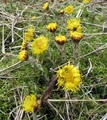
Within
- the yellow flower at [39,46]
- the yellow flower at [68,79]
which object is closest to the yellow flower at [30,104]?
the yellow flower at [68,79]

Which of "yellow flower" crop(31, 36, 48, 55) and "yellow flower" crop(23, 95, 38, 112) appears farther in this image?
"yellow flower" crop(31, 36, 48, 55)

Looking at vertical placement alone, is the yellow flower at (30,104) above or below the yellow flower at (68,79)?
below

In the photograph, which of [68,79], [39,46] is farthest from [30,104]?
[39,46]

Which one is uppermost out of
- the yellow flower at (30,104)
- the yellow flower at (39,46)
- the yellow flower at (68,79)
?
the yellow flower at (39,46)

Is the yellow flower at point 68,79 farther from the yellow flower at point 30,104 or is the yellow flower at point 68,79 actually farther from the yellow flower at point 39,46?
the yellow flower at point 39,46

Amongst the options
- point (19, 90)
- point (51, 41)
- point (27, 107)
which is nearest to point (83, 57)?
point (51, 41)

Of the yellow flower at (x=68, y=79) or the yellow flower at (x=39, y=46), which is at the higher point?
the yellow flower at (x=39, y=46)

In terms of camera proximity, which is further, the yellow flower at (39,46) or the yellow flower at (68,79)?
the yellow flower at (39,46)

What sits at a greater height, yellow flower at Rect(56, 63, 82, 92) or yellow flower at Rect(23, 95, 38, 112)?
yellow flower at Rect(56, 63, 82, 92)

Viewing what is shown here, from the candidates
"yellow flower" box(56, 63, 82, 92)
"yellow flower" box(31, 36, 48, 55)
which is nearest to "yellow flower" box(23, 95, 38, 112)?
"yellow flower" box(56, 63, 82, 92)

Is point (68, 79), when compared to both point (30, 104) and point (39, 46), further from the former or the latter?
point (39, 46)

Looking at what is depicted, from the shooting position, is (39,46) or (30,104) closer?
(30,104)

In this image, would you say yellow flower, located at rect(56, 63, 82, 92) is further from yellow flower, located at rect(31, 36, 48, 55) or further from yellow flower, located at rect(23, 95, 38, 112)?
yellow flower, located at rect(31, 36, 48, 55)
